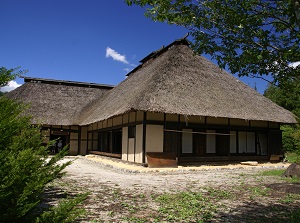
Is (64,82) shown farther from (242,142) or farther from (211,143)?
(242,142)

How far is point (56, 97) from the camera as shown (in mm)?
23484

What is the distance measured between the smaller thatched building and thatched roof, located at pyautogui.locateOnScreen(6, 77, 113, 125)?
0.28 m

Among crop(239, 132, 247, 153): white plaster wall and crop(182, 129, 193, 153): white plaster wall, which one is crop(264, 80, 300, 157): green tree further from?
crop(182, 129, 193, 153): white plaster wall

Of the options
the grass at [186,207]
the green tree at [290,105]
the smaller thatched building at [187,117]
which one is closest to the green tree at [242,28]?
the green tree at [290,105]

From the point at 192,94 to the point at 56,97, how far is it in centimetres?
1358

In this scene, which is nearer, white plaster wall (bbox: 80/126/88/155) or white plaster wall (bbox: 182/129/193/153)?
white plaster wall (bbox: 182/129/193/153)

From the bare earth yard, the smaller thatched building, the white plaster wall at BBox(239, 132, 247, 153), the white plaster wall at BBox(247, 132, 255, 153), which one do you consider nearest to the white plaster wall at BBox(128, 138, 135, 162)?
the smaller thatched building

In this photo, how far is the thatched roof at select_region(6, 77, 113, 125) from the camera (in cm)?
2130

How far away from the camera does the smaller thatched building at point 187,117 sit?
42.7ft

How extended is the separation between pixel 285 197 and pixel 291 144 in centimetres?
1887

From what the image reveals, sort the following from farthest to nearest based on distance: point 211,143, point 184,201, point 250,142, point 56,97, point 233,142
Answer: point 56,97 < point 250,142 < point 233,142 < point 211,143 < point 184,201

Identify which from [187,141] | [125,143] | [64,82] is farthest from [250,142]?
[64,82]

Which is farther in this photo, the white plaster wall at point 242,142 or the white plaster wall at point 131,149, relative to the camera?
the white plaster wall at point 242,142

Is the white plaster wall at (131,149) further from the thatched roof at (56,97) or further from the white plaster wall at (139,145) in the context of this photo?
the thatched roof at (56,97)
